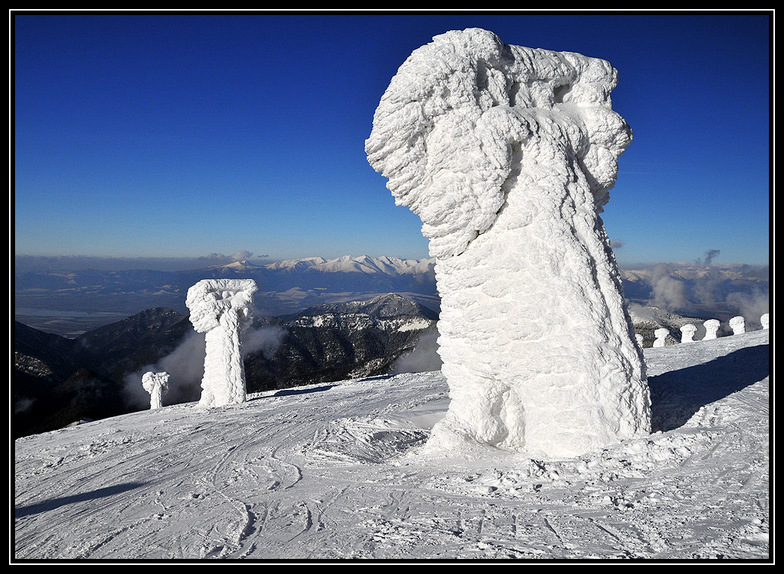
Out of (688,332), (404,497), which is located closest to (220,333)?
(404,497)

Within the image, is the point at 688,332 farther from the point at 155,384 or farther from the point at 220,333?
the point at 155,384

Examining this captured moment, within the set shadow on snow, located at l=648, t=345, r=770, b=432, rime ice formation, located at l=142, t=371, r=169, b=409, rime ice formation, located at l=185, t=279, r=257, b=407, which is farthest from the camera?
rime ice formation, located at l=142, t=371, r=169, b=409

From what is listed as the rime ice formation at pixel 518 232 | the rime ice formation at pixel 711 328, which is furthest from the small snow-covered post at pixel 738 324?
the rime ice formation at pixel 518 232

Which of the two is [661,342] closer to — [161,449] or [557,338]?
[557,338]

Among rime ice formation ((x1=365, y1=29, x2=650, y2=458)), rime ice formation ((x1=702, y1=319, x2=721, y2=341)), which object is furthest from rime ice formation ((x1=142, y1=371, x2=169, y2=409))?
rime ice formation ((x1=702, y1=319, x2=721, y2=341))

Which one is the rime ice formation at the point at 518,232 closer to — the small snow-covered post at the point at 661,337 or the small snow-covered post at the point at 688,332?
the small snow-covered post at the point at 688,332

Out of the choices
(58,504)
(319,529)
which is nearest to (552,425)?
(319,529)

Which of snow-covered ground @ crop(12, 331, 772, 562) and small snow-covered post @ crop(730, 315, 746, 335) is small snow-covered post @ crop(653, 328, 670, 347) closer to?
small snow-covered post @ crop(730, 315, 746, 335)
